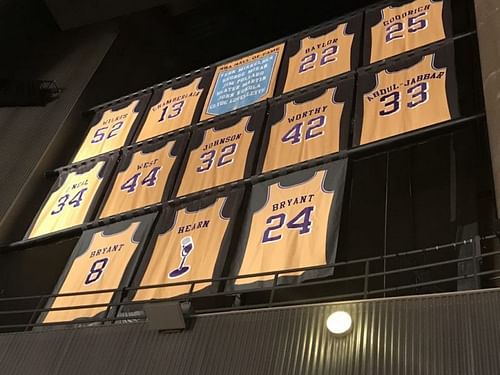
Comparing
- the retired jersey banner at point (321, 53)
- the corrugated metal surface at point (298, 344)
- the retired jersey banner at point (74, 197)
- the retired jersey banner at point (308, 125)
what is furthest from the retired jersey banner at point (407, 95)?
the retired jersey banner at point (74, 197)

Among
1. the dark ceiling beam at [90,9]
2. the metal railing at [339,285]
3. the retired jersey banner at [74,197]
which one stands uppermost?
the dark ceiling beam at [90,9]

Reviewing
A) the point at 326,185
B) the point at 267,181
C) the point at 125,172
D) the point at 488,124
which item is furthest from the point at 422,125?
the point at 125,172

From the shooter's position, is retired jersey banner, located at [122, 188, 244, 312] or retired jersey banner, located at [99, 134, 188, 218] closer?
retired jersey banner, located at [122, 188, 244, 312]

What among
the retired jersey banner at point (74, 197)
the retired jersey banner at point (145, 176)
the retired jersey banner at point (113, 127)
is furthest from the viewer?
the retired jersey banner at point (113, 127)

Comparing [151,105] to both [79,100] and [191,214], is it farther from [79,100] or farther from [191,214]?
[191,214]

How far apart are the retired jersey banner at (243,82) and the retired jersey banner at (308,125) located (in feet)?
2.94

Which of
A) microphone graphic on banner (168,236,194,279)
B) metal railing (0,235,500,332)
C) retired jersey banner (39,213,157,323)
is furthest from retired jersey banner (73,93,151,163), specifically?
microphone graphic on banner (168,236,194,279)

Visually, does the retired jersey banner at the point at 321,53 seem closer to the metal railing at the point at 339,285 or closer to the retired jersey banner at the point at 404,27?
the retired jersey banner at the point at 404,27

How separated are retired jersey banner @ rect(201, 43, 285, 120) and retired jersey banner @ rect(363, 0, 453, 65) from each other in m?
1.79

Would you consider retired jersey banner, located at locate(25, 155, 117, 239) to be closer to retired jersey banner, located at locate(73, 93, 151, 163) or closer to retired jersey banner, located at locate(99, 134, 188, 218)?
retired jersey banner, located at locate(99, 134, 188, 218)

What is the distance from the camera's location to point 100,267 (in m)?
8.05

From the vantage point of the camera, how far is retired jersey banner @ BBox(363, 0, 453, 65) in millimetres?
8558

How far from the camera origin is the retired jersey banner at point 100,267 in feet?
24.6

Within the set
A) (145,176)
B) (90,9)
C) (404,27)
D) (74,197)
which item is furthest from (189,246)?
(90,9)
